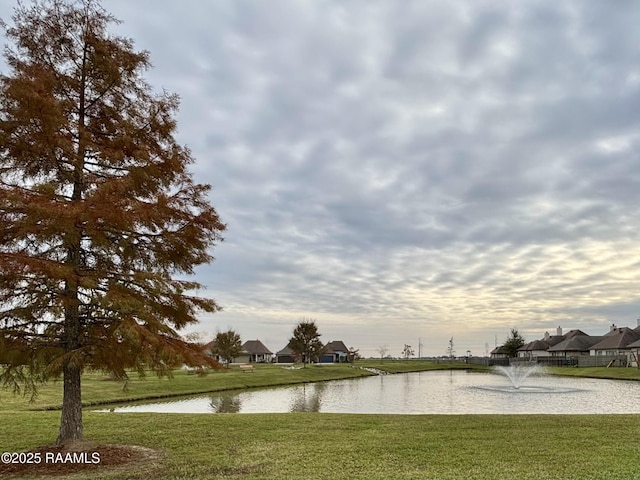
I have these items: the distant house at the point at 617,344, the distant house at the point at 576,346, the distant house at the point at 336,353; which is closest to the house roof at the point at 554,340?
the distant house at the point at 576,346

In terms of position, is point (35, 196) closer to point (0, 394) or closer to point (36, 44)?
point (36, 44)

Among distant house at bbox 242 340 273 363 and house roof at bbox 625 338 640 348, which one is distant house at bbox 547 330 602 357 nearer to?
house roof at bbox 625 338 640 348

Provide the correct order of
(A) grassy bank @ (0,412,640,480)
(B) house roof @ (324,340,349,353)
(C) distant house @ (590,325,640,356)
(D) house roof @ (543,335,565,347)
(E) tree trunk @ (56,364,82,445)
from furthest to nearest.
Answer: (B) house roof @ (324,340,349,353), (D) house roof @ (543,335,565,347), (C) distant house @ (590,325,640,356), (E) tree trunk @ (56,364,82,445), (A) grassy bank @ (0,412,640,480)

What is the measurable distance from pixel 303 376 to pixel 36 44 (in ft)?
143

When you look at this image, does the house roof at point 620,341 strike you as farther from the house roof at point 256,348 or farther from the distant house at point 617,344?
the house roof at point 256,348

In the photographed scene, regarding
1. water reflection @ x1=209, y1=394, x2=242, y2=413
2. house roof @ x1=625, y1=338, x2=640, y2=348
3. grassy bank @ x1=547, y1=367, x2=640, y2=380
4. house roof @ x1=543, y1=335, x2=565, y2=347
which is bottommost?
grassy bank @ x1=547, y1=367, x2=640, y2=380

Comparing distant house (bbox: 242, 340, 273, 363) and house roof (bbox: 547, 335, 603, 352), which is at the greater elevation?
house roof (bbox: 547, 335, 603, 352)

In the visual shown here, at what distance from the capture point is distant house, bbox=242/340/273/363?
9506 cm

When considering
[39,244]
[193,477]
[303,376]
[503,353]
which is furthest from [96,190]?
[503,353]

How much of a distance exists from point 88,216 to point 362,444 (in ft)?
23.2

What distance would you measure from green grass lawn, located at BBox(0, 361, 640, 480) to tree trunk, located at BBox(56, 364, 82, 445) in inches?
39.3

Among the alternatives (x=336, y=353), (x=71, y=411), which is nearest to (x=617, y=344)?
(x=336, y=353)

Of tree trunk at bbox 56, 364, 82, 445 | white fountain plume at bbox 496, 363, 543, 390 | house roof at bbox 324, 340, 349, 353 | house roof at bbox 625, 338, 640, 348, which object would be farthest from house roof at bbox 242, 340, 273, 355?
tree trunk at bbox 56, 364, 82, 445

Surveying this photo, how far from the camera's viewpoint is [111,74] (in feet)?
33.3
